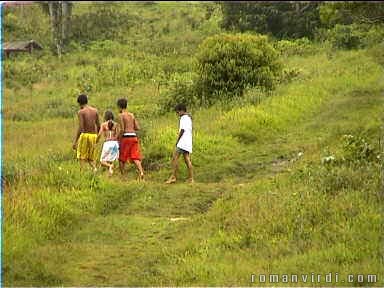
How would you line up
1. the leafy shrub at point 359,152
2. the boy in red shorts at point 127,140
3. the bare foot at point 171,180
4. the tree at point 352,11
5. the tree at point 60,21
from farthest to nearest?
the tree at point 60,21
the boy in red shorts at point 127,140
the bare foot at point 171,180
the leafy shrub at point 359,152
the tree at point 352,11

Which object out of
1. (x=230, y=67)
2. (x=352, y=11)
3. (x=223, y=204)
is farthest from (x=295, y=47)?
(x=223, y=204)

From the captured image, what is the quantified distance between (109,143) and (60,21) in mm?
28663

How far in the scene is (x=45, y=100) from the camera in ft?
79.8

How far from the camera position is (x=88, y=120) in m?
11.1

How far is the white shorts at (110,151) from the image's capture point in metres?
11.1

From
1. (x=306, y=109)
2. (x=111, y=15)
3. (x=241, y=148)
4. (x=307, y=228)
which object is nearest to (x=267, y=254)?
(x=307, y=228)

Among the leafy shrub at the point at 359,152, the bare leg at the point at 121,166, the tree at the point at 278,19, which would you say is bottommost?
the bare leg at the point at 121,166

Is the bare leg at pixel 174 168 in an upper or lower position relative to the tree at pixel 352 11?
lower

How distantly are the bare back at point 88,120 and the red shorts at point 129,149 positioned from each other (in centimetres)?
57

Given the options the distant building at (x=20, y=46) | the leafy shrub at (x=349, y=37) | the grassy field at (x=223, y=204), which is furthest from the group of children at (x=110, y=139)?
the distant building at (x=20, y=46)

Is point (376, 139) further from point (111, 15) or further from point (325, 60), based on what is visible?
point (111, 15)

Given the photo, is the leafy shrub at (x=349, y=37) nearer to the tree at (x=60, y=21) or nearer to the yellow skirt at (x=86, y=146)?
the yellow skirt at (x=86, y=146)

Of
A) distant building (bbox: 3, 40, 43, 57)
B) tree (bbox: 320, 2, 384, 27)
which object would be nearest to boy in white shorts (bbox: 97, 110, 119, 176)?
tree (bbox: 320, 2, 384, 27)

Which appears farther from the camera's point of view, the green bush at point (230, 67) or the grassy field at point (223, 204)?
the green bush at point (230, 67)
